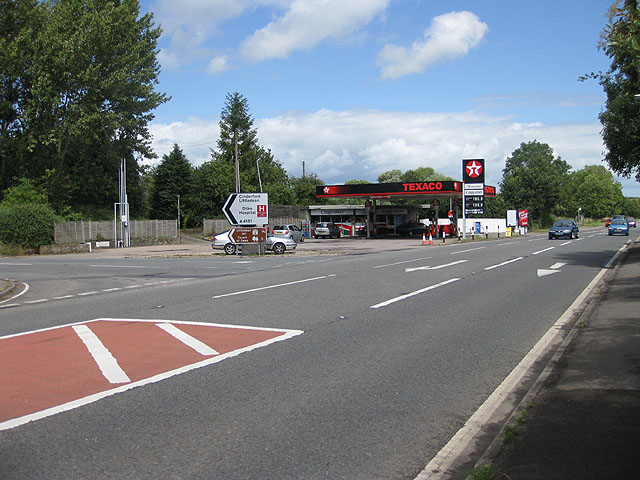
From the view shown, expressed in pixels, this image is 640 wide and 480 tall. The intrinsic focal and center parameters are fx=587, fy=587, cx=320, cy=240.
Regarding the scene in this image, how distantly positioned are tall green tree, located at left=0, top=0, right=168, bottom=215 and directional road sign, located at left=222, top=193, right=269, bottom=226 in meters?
19.2

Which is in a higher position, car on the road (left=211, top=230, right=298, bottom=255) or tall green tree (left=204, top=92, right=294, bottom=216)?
tall green tree (left=204, top=92, right=294, bottom=216)

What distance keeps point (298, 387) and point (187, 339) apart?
9.71 feet

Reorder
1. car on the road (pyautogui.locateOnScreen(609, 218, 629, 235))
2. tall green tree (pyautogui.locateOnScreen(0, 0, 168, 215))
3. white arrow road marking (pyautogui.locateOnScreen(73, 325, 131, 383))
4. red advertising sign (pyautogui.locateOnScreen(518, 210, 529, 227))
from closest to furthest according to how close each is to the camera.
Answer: white arrow road marking (pyautogui.locateOnScreen(73, 325, 131, 383)) → tall green tree (pyautogui.locateOnScreen(0, 0, 168, 215)) → car on the road (pyautogui.locateOnScreen(609, 218, 629, 235)) → red advertising sign (pyautogui.locateOnScreen(518, 210, 529, 227))

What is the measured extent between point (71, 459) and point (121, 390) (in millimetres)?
1678

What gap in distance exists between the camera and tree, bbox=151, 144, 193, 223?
74.4 m

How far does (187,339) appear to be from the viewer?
8328mm

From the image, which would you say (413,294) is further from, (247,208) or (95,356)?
(247,208)

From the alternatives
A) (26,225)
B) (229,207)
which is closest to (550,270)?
(229,207)

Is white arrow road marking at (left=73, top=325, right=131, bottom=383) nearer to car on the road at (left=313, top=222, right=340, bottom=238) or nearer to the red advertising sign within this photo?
car on the road at (left=313, top=222, right=340, bottom=238)

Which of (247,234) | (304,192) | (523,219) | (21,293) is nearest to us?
(21,293)

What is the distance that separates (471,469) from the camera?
386cm

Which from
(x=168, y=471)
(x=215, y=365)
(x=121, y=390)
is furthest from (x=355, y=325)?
(x=168, y=471)

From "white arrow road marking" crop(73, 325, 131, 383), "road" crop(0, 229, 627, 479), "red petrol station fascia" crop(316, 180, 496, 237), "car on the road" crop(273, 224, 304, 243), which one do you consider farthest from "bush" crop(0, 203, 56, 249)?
"white arrow road marking" crop(73, 325, 131, 383)

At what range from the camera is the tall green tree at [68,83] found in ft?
139
